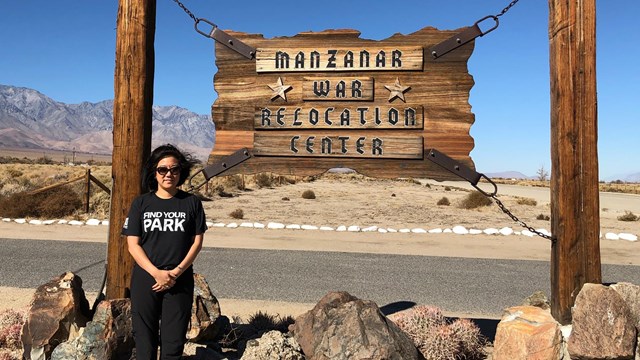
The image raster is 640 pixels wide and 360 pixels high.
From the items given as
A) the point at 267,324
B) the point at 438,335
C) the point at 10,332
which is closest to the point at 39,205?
the point at 10,332

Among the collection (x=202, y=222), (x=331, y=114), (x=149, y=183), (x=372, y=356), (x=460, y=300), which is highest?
(x=331, y=114)

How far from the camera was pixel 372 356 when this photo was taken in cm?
339

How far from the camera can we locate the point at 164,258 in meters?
3.25

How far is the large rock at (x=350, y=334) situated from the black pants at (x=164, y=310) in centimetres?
98

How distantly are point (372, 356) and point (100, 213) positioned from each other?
1580 centimetres

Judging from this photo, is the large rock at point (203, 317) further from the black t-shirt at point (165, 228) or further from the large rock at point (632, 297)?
the large rock at point (632, 297)

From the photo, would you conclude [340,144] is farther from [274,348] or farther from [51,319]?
[51,319]

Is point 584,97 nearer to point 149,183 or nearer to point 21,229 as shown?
point 149,183

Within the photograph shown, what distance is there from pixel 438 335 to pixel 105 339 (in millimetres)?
2744

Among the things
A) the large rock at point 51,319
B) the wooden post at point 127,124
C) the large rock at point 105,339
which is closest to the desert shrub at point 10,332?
the large rock at point 51,319

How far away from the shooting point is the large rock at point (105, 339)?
371cm

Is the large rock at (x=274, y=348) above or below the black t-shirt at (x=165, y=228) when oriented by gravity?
below

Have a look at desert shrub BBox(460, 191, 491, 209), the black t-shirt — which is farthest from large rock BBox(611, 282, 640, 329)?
desert shrub BBox(460, 191, 491, 209)

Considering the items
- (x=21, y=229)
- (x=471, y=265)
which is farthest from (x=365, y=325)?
(x=21, y=229)
